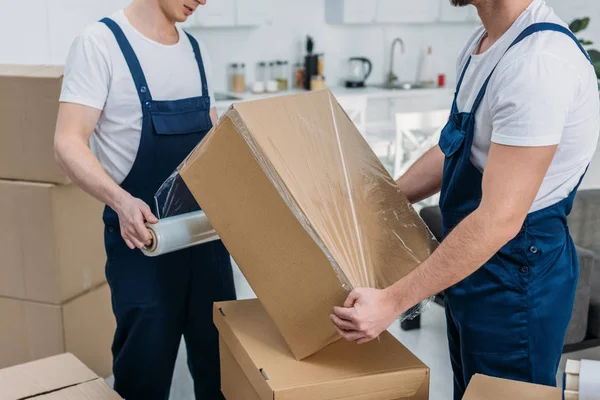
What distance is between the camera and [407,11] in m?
5.86

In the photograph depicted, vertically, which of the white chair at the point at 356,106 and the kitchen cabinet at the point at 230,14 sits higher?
the kitchen cabinet at the point at 230,14

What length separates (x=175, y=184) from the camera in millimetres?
1633

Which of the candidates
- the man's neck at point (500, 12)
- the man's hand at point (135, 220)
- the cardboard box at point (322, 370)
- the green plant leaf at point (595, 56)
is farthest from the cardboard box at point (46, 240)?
the green plant leaf at point (595, 56)

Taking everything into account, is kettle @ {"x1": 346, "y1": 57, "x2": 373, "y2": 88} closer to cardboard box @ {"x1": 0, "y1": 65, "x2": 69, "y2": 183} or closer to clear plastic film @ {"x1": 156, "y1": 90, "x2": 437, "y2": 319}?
cardboard box @ {"x1": 0, "y1": 65, "x2": 69, "y2": 183}

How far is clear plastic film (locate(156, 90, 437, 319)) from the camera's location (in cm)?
127

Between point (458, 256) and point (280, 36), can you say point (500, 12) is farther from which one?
point (280, 36)

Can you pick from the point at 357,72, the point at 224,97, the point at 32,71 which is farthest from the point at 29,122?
the point at 357,72

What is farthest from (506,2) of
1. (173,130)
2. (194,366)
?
(194,366)

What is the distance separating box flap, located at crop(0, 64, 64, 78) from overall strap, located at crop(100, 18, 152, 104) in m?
0.52

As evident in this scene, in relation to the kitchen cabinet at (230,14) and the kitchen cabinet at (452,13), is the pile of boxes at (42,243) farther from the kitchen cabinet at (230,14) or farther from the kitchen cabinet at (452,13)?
the kitchen cabinet at (452,13)

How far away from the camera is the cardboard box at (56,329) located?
2.48 m

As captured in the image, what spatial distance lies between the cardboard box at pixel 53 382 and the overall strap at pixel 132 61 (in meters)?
0.70

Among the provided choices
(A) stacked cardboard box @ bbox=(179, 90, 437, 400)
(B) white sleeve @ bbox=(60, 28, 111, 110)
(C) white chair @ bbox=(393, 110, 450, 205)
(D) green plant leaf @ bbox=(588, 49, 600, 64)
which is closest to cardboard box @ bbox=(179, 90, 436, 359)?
(A) stacked cardboard box @ bbox=(179, 90, 437, 400)

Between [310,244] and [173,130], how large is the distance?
74 cm
